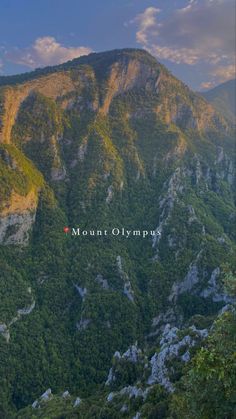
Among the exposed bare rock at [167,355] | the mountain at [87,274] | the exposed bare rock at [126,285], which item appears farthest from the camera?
the exposed bare rock at [126,285]

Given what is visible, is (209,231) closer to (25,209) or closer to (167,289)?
(167,289)

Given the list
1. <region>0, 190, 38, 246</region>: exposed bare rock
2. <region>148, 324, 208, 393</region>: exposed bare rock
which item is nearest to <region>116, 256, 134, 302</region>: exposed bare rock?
<region>0, 190, 38, 246</region>: exposed bare rock

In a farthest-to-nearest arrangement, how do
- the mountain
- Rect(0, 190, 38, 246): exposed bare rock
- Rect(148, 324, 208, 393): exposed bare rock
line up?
Rect(0, 190, 38, 246): exposed bare rock, the mountain, Rect(148, 324, 208, 393): exposed bare rock

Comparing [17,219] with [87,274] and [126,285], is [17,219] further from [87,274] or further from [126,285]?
[126,285]

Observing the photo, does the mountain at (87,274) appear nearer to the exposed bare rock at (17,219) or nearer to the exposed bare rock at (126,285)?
the exposed bare rock at (17,219)

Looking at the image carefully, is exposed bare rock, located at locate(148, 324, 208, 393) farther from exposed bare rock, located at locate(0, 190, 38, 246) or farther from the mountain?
exposed bare rock, located at locate(0, 190, 38, 246)

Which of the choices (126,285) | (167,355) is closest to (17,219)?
(126,285)

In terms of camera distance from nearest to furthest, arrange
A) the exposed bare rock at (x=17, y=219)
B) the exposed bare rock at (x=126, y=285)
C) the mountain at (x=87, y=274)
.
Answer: the mountain at (x=87, y=274) < the exposed bare rock at (x=126, y=285) < the exposed bare rock at (x=17, y=219)

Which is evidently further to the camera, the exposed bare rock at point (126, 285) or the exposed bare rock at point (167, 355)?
the exposed bare rock at point (126, 285)

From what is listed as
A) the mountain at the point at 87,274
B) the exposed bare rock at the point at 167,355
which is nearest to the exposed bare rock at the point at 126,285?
the mountain at the point at 87,274

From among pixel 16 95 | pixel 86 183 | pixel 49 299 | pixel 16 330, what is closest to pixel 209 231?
pixel 86 183

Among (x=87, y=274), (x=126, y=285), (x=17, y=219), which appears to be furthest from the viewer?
(x=17, y=219)
